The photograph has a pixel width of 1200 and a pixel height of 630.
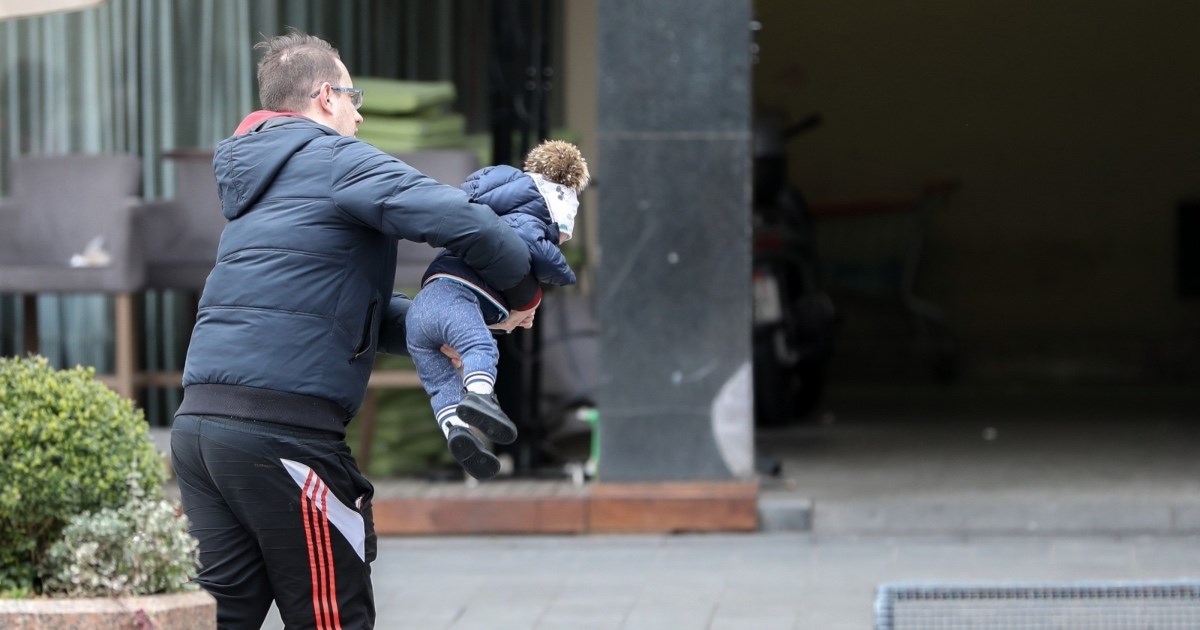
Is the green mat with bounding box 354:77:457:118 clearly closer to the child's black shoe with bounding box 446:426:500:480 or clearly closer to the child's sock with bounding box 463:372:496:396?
the child's sock with bounding box 463:372:496:396

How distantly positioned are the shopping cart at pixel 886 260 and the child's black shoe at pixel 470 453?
8722mm

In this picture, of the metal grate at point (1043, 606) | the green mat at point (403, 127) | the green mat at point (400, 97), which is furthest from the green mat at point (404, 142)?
the metal grate at point (1043, 606)

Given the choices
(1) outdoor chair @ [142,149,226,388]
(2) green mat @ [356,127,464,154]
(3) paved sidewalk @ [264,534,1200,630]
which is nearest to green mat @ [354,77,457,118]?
(2) green mat @ [356,127,464,154]

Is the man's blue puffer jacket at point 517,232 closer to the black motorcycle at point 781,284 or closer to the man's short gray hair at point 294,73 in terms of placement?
the man's short gray hair at point 294,73

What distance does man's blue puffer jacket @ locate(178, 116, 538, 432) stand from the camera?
396 cm

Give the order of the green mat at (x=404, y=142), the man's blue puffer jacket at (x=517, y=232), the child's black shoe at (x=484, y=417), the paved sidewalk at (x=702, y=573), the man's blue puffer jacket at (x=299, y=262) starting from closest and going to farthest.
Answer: the man's blue puffer jacket at (x=299, y=262) → the child's black shoe at (x=484, y=417) → the man's blue puffer jacket at (x=517, y=232) → the paved sidewalk at (x=702, y=573) → the green mat at (x=404, y=142)

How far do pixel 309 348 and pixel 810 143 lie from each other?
916cm

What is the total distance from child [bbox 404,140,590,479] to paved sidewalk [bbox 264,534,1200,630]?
90.2 inches

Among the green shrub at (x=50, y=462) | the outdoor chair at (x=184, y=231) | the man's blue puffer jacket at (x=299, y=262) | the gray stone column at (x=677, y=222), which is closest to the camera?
the man's blue puffer jacket at (x=299, y=262)

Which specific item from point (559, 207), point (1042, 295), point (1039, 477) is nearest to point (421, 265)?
point (1039, 477)

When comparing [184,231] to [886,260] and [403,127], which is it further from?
[886,260]

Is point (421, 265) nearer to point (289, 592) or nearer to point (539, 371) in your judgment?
point (539, 371)

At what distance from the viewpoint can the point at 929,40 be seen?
12.3 metres

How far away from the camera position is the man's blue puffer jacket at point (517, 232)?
4.31m
